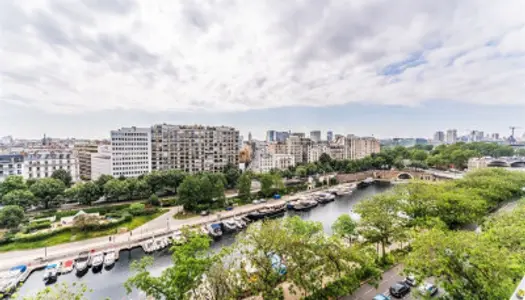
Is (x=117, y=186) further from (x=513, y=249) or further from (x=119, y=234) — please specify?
(x=513, y=249)

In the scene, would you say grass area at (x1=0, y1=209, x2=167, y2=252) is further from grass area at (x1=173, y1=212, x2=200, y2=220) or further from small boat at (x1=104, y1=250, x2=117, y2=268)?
small boat at (x1=104, y1=250, x2=117, y2=268)

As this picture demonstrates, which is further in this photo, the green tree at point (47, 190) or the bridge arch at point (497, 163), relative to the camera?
the bridge arch at point (497, 163)

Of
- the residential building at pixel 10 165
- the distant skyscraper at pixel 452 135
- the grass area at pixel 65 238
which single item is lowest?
the grass area at pixel 65 238

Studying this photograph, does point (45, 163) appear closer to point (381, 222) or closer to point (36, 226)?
point (36, 226)

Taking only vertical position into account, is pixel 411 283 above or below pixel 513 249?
below

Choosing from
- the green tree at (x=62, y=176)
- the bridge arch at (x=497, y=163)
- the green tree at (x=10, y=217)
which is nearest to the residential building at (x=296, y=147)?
the bridge arch at (x=497, y=163)

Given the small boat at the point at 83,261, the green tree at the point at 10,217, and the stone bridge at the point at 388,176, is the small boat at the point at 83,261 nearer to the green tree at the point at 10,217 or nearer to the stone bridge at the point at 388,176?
the green tree at the point at 10,217

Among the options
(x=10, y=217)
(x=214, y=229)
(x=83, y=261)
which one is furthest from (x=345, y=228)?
(x=10, y=217)

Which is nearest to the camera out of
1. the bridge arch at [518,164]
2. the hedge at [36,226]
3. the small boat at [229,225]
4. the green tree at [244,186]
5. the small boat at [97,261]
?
the small boat at [97,261]

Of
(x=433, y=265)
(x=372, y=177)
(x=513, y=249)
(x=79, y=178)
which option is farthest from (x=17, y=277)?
→ (x=372, y=177)
